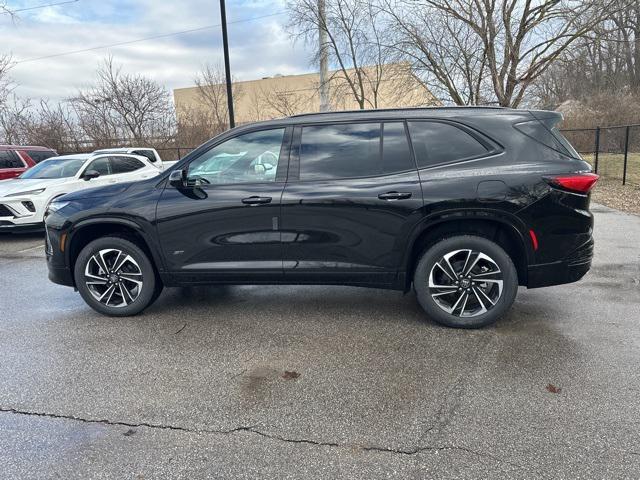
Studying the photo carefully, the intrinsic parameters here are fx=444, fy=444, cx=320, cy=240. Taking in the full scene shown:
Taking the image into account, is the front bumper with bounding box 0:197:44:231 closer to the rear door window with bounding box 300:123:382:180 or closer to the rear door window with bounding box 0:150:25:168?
the rear door window with bounding box 0:150:25:168

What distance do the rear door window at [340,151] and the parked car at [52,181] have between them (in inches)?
195

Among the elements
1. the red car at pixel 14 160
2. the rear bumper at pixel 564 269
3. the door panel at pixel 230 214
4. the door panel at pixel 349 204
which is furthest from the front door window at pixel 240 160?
the red car at pixel 14 160

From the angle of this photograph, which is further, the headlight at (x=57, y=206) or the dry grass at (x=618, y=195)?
the dry grass at (x=618, y=195)

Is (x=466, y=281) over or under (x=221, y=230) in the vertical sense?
under

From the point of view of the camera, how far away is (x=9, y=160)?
12.1 m

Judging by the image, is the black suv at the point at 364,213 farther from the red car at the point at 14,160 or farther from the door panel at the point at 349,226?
the red car at the point at 14,160

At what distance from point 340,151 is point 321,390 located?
2.08 m

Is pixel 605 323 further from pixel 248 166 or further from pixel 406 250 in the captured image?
pixel 248 166

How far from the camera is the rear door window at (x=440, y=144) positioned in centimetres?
385

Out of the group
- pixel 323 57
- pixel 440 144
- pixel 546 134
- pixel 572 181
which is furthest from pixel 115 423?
pixel 323 57

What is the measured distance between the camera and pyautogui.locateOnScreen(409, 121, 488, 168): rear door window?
3852 millimetres

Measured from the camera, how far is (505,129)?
382cm

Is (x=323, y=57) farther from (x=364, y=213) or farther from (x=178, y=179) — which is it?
(x=364, y=213)

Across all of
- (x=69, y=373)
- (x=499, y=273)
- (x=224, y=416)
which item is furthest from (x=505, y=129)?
(x=69, y=373)
